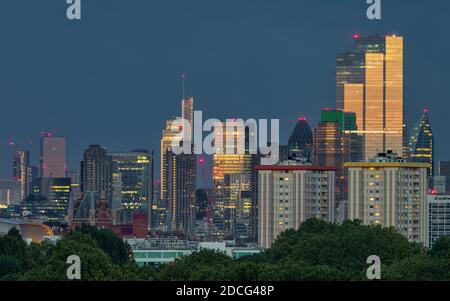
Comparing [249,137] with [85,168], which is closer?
[249,137]

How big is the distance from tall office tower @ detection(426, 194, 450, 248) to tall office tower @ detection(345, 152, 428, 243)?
21.0 feet

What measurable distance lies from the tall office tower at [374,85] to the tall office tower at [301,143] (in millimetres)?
4337

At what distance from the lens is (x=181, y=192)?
16075cm

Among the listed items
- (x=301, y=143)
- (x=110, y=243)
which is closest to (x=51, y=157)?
(x=110, y=243)

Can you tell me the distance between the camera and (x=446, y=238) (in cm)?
7231

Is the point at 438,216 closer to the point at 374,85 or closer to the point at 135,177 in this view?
the point at 135,177

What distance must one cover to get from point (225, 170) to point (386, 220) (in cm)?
1314

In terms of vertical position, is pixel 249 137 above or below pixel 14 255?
above

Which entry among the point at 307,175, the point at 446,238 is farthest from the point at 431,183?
the point at 446,238

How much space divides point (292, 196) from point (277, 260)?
57.8 meters

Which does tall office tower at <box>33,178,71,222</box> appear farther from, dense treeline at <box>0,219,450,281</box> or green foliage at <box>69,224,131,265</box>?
dense treeline at <box>0,219,450,281</box>

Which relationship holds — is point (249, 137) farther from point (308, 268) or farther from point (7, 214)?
point (7, 214)

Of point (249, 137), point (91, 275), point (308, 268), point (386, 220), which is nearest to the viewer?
point (91, 275)

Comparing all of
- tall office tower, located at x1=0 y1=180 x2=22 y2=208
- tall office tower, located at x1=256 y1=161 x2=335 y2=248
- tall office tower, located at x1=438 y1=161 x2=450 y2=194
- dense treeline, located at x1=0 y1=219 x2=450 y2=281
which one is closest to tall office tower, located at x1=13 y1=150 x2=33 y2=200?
tall office tower, located at x1=0 y1=180 x2=22 y2=208
